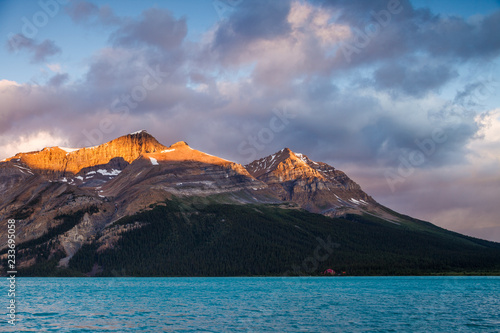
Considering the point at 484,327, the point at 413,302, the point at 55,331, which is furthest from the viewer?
the point at 413,302

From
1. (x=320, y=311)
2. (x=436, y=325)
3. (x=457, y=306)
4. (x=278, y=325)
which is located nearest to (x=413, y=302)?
(x=457, y=306)

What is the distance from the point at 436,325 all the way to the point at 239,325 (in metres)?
33.6

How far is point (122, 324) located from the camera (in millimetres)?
87250

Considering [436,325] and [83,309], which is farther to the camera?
[83,309]

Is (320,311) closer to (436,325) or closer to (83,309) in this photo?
(436,325)

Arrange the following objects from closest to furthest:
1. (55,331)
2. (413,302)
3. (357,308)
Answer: (55,331)
(357,308)
(413,302)

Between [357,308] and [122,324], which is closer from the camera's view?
[122,324]

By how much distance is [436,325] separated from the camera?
86.6 meters

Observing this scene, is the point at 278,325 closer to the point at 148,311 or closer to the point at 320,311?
the point at 320,311

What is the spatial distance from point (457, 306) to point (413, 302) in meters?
13.9

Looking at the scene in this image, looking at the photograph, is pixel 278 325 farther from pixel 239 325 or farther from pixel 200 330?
pixel 200 330

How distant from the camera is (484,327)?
83.2 meters

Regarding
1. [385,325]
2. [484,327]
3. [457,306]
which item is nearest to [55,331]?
[385,325]

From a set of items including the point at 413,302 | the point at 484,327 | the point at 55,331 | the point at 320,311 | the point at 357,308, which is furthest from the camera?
the point at 413,302
